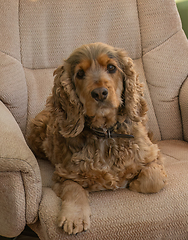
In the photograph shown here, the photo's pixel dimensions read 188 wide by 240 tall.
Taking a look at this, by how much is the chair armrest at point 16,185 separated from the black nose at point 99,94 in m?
0.47

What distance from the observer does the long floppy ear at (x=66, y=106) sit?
1.62m

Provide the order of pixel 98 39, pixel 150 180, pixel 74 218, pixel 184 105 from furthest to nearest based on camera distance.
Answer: pixel 98 39 < pixel 184 105 < pixel 150 180 < pixel 74 218

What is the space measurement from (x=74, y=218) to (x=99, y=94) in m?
0.63

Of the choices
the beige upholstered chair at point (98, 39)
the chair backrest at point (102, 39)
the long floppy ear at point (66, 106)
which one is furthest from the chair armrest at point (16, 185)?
the chair backrest at point (102, 39)

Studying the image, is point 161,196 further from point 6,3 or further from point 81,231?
point 6,3

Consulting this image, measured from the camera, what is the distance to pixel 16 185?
1.38 meters

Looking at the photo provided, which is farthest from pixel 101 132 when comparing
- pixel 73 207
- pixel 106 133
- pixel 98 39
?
pixel 98 39

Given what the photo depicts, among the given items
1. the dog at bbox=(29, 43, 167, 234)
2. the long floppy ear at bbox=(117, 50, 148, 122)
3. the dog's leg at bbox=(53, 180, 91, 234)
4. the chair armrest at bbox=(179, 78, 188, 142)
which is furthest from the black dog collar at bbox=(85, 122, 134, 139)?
the chair armrest at bbox=(179, 78, 188, 142)

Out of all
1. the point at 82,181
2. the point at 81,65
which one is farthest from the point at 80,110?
the point at 82,181

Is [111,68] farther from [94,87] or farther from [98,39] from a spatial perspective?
[98,39]

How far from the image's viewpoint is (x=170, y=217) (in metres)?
1.37

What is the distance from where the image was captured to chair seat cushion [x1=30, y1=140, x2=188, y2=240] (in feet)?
4.37

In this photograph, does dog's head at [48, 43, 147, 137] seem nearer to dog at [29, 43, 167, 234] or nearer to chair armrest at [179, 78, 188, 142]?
dog at [29, 43, 167, 234]

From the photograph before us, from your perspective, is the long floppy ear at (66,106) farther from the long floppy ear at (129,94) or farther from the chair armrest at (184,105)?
the chair armrest at (184,105)
